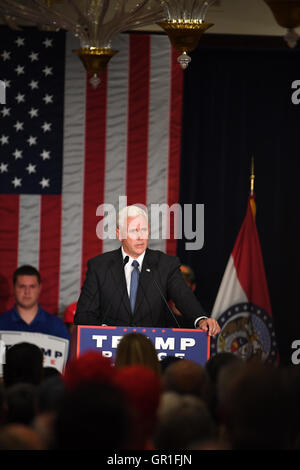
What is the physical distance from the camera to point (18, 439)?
1902mm

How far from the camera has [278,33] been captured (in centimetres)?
690

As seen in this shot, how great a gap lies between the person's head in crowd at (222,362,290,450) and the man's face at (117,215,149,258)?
256cm

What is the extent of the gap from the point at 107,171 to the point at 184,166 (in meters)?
0.62

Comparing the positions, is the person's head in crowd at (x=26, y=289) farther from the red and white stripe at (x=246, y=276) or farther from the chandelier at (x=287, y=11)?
the chandelier at (x=287, y=11)

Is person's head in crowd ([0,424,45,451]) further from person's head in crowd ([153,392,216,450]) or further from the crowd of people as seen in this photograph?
person's head in crowd ([153,392,216,450])

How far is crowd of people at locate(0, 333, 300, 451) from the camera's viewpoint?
6.07 ft

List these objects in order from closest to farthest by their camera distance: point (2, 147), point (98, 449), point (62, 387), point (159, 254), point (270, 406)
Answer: point (98, 449)
point (270, 406)
point (62, 387)
point (159, 254)
point (2, 147)

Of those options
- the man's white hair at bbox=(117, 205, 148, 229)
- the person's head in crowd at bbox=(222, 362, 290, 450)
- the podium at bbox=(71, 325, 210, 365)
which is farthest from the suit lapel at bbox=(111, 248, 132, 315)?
the person's head in crowd at bbox=(222, 362, 290, 450)

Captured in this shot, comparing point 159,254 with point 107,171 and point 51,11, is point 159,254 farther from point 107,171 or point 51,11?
point 107,171

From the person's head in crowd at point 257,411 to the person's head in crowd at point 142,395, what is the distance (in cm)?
18

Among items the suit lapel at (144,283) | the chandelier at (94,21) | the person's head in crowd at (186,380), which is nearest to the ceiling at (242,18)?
the chandelier at (94,21)

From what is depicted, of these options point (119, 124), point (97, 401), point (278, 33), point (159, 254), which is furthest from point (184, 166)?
point (97, 401)

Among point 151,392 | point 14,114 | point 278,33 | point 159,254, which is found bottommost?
point 151,392

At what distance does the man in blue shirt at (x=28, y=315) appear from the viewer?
5.98m
